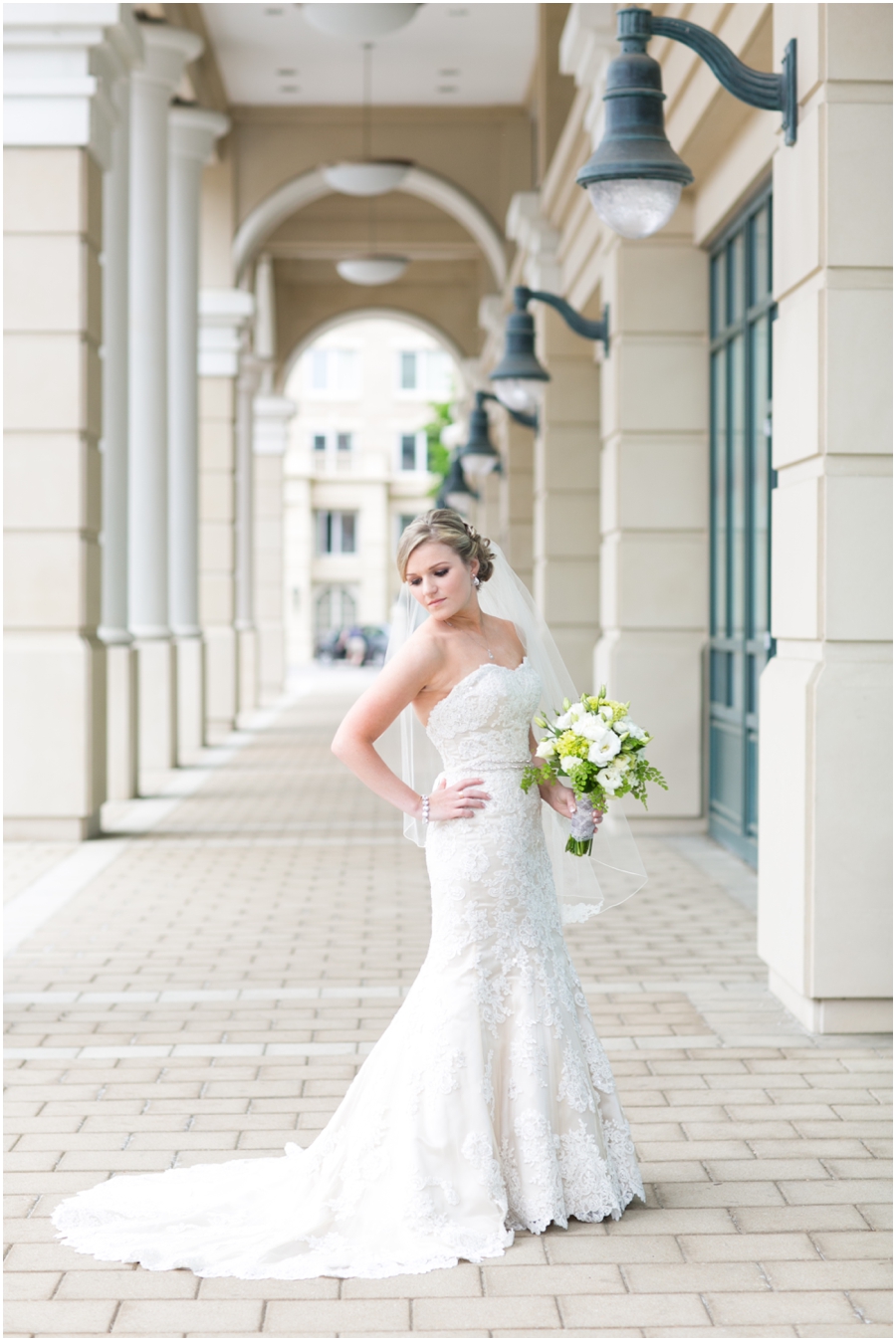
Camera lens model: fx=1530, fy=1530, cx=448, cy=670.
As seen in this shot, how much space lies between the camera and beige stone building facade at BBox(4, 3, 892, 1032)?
5332mm

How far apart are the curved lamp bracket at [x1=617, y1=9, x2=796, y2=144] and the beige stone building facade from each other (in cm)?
11

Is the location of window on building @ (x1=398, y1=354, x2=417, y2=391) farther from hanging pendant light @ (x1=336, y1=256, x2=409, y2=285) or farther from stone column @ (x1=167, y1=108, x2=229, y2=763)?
stone column @ (x1=167, y1=108, x2=229, y2=763)

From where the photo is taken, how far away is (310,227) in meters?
26.4

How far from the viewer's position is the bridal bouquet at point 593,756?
3.60 metres

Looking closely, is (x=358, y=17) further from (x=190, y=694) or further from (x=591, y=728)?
(x=591, y=728)

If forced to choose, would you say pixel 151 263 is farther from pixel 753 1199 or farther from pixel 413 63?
pixel 753 1199

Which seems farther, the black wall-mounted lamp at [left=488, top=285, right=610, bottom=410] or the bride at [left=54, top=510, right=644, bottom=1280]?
the black wall-mounted lamp at [left=488, top=285, right=610, bottom=410]

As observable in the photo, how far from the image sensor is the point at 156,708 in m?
14.0

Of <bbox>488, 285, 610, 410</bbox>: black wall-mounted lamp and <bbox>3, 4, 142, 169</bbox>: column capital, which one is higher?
<bbox>3, 4, 142, 169</bbox>: column capital

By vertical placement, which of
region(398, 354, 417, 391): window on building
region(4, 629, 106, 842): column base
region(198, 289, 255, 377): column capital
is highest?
region(398, 354, 417, 391): window on building

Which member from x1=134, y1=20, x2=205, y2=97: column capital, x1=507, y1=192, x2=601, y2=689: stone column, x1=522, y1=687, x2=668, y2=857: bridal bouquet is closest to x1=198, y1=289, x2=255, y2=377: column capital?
x1=134, y1=20, x2=205, y2=97: column capital

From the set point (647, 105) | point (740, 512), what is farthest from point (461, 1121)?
point (740, 512)

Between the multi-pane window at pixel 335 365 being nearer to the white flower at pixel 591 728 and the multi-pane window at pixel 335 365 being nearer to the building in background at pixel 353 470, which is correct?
the building in background at pixel 353 470

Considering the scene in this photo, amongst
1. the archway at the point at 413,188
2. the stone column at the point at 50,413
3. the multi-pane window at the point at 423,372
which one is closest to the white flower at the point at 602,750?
the stone column at the point at 50,413
